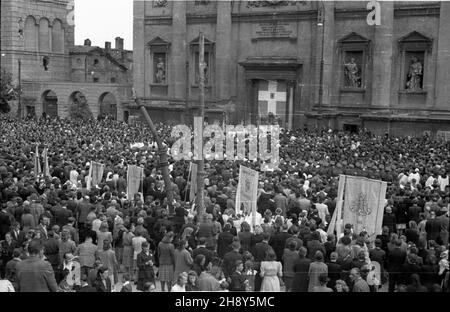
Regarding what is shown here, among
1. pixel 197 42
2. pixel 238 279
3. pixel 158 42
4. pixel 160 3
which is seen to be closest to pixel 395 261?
pixel 238 279

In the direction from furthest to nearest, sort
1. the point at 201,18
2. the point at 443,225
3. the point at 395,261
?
the point at 201,18 → the point at 443,225 → the point at 395,261

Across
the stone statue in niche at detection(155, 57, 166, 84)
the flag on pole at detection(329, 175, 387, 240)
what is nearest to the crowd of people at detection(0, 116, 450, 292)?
A: the flag on pole at detection(329, 175, 387, 240)

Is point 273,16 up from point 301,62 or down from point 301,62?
up

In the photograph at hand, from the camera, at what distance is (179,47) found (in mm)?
46688

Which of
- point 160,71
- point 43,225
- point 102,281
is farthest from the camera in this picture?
point 160,71

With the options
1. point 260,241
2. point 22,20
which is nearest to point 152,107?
point 22,20

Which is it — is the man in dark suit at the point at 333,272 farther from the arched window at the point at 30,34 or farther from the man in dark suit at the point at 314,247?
the arched window at the point at 30,34

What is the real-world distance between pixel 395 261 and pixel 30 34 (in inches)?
2091

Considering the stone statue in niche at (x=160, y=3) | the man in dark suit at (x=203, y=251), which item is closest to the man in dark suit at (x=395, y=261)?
the man in dark suit at (x=203, y=251)

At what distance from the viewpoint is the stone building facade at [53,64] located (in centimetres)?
5656

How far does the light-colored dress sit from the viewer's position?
1139 centimetres

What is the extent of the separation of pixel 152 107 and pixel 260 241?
1376 inches

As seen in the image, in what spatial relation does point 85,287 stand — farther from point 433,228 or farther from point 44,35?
point 44,35

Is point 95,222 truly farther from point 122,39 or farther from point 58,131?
point 122,39
